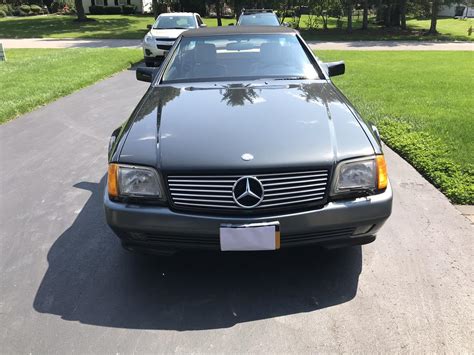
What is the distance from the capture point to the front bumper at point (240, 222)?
2.71 metres

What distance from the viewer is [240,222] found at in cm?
267

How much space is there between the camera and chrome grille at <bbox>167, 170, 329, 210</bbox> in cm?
270

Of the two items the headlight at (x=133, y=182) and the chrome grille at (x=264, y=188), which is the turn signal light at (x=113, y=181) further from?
the chrome grille at (x=264, y=188)

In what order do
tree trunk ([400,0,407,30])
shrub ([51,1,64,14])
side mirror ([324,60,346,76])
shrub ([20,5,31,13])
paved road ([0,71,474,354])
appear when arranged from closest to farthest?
paved road ([0,71,474,354]) → side mirror ([324,60,346,76]) → tree trunk ([400,0,407,30]) → shrub ([20,5,31,13]) → shrub ([51,1,64,14])

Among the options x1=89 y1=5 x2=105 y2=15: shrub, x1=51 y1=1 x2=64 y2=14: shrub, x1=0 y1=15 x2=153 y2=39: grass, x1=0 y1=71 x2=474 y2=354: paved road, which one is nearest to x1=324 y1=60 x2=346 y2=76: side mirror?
x1=0 y1=71 x2=474 y2=354: paved road

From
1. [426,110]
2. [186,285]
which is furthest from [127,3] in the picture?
[186,285]

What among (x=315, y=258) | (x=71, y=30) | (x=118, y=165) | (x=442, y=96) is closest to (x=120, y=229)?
(x=118, y=165)

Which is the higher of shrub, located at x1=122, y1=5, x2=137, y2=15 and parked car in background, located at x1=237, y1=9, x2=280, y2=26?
parked car in background, located at x1=237, y1=9, x2=280, y2=26

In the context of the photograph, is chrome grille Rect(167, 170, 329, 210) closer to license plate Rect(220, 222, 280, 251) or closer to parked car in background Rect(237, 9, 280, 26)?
license plate Rect(220, 222, 280, 251)

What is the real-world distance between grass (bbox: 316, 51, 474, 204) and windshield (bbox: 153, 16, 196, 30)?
5161mm

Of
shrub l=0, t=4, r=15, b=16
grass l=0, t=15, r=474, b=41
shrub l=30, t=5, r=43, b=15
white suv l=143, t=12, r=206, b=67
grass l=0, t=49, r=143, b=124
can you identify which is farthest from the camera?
shrub l=30, t=5, r=43, b=15

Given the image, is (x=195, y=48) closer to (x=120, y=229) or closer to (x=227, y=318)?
(x=120, y=229)

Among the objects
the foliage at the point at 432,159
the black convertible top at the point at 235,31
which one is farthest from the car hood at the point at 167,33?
the black convertible top at the point at 235,31

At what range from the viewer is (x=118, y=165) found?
113 inches
